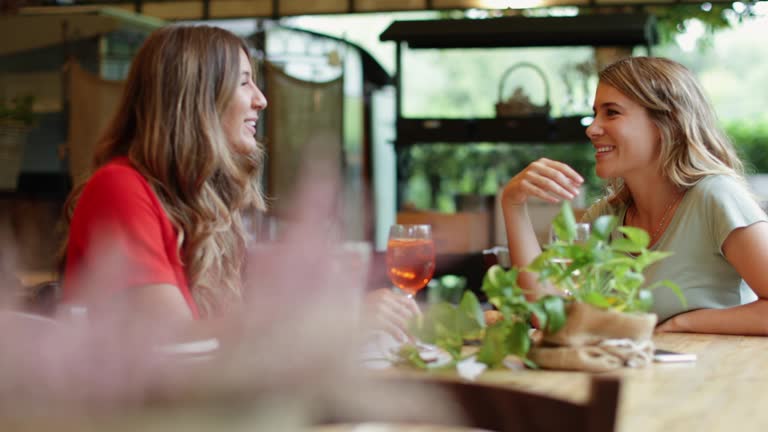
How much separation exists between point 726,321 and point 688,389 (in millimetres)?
719

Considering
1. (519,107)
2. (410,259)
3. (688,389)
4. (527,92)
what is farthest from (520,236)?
(527,92)

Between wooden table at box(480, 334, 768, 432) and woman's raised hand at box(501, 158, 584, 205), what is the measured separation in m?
0.41

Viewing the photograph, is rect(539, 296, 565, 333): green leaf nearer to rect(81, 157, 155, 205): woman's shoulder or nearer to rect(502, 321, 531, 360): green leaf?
rect(502, 321, 531, 360): green leaf

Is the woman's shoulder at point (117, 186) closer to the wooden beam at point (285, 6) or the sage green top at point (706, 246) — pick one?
the sage green top at point (706, 246)

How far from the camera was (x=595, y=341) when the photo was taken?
3.76ft

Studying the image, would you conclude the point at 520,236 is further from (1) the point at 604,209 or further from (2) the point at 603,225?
(2) the point at 603,225

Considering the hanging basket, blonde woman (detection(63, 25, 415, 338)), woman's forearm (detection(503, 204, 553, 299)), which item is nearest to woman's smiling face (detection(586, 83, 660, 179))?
woman's forearm (detection(503, 204, 553, 299))

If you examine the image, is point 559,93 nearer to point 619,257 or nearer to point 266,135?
point 266,135

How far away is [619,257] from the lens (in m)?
1.14

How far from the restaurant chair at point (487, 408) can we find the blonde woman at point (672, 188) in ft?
4.03

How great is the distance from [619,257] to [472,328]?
0.21 meters

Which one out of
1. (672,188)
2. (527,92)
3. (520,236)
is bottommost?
(520,236)

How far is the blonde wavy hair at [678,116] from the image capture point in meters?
2.10

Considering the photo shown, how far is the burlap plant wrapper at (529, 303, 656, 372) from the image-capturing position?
3.69 feet
